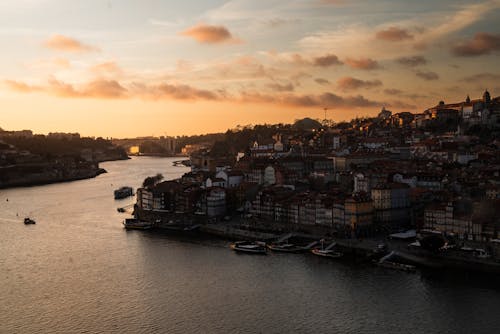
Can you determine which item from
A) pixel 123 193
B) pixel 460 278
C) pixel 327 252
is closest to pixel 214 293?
Answer: pixel 327 252

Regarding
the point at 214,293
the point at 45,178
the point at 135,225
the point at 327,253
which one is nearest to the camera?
the point at 214,293

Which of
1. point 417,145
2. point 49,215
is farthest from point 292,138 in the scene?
point 49,215

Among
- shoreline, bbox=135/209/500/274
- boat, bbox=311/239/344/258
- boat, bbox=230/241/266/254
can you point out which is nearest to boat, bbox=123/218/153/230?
shoreline, bbox=135/209/500/274


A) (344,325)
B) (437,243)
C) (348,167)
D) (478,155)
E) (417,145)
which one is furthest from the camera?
(417,145)

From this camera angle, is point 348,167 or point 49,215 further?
point 348,167

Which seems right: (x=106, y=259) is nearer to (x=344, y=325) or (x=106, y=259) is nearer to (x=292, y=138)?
(x=344, y=325)

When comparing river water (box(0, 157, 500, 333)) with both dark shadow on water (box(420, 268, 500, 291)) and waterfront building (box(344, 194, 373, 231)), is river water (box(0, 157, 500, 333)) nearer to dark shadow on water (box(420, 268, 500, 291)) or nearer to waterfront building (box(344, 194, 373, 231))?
dark shadow on water (box(420, 268, 500, 291))

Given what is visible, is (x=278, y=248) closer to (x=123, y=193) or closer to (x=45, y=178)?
(x=123, y=193)
